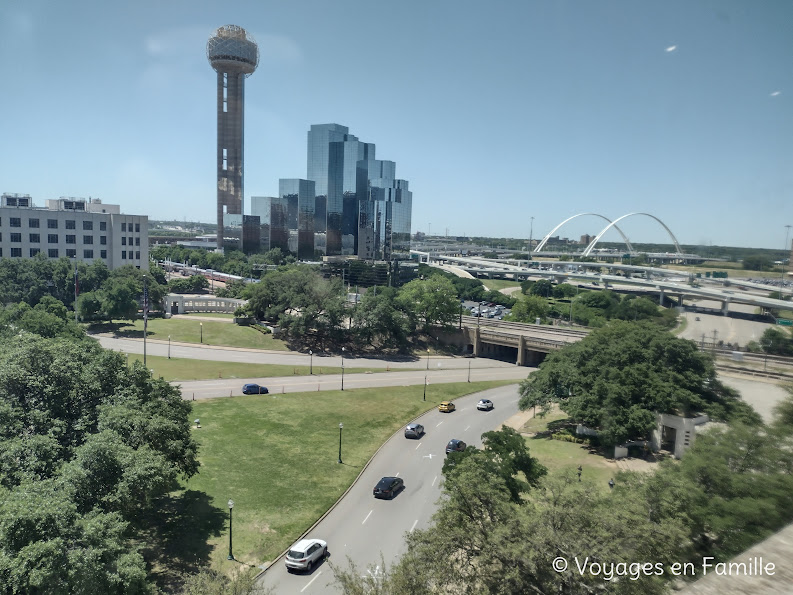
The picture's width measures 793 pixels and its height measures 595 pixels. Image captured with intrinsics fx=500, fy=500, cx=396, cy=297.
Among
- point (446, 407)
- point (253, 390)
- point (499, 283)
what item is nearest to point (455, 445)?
point (446, 407)

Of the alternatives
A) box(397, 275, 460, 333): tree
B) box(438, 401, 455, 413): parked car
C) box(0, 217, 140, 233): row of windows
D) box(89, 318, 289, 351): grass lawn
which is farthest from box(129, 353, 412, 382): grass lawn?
box(0, 217, 140, 233): row of windows

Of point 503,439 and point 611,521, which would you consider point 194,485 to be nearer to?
point 503,439

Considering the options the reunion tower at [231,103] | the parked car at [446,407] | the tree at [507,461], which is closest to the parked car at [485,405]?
the parked car at [446,407]

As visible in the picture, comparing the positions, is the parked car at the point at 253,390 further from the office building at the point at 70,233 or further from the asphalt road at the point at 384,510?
the office building at the point at 70,233

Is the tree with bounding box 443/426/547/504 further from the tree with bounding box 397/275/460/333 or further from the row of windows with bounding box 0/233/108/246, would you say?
the row of windows with bounding box 0/233/108/246

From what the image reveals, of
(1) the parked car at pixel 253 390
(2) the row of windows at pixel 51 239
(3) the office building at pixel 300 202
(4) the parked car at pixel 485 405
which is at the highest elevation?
(3) the office building at pixel 300 202

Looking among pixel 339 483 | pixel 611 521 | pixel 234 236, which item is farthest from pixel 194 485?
pixel 234 236
